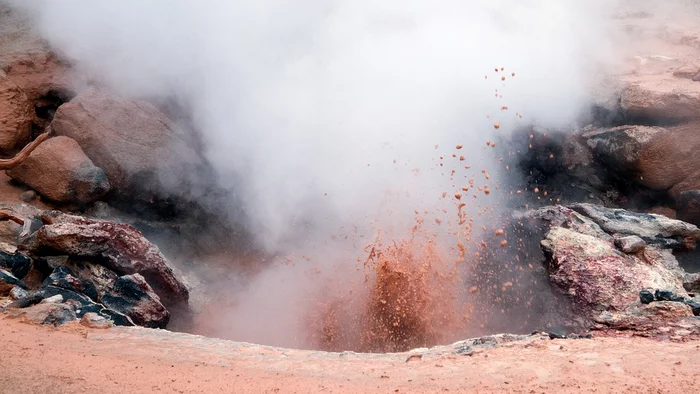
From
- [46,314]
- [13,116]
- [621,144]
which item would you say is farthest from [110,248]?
[621,144]

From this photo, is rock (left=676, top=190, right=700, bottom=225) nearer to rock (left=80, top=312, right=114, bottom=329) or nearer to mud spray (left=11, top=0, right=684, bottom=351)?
mud spray (left=11, top=0, right=684, bottom=351)

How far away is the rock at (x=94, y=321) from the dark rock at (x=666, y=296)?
10.4 feet

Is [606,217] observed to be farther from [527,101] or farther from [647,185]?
[527,101]

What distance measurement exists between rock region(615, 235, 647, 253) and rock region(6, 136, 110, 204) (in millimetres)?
4127

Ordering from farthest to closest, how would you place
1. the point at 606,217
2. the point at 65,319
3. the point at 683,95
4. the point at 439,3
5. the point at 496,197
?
the point at 439,3, the point at 496,197, the point at 683,95, the point at 606,217, the point at 65,319

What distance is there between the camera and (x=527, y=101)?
5.09 meters

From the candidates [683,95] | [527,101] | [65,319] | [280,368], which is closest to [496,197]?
[527,101]

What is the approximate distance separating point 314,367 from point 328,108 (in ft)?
10.4

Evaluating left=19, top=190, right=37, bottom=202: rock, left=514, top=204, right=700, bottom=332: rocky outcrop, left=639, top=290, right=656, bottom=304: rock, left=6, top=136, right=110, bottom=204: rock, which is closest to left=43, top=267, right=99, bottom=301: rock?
left=6, top=136, right=110, bottom=204: rock

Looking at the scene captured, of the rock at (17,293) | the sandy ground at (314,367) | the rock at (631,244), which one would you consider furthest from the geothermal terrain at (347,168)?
the sandy ground at (314,367)

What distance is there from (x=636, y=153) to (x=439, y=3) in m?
2.53

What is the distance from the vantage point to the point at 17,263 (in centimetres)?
335

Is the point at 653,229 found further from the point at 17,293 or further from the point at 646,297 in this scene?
the point at 17,293

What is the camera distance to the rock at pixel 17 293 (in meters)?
2.99
